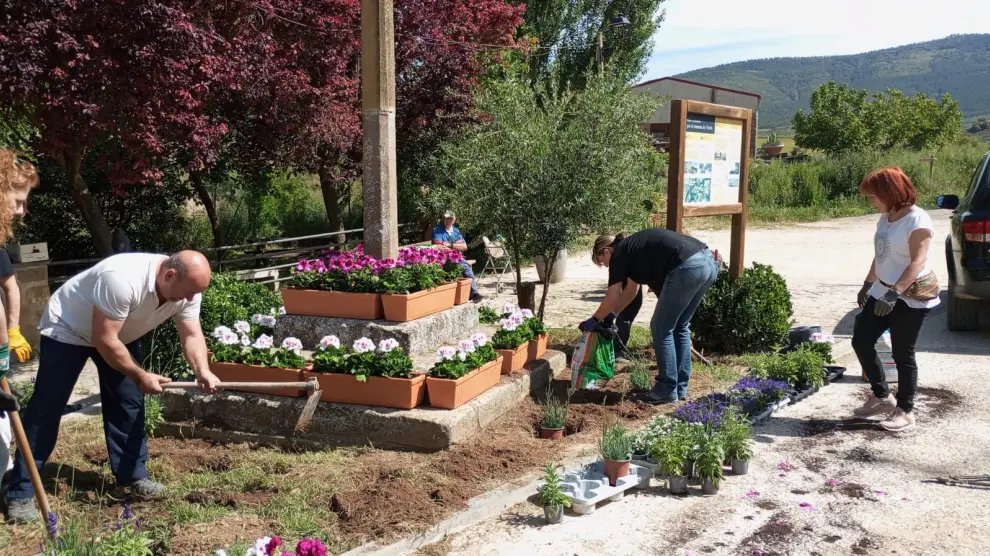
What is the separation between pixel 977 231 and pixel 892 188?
3.39 m

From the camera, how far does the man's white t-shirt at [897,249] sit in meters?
5.04

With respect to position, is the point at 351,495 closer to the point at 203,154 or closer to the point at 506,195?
the point at 506,195

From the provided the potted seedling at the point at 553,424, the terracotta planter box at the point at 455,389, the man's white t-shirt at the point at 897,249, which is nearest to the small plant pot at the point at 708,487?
the potted seedling at the point at 553,424

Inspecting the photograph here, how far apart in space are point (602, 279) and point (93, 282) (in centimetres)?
1011

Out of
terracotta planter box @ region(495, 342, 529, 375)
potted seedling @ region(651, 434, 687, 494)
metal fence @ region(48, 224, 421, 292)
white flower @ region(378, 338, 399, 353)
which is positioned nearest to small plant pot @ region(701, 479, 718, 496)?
potted seedling @ region(651, 434, 687, 494)

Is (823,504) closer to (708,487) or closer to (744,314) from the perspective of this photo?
(708,487)

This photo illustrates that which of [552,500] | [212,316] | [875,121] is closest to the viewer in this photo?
[552,500]

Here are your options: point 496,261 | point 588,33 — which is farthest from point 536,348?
point 588,33

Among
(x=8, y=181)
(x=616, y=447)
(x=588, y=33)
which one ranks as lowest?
(x=616, y=447)

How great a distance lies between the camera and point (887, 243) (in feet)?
17.0

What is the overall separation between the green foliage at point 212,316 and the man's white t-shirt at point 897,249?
4.90 m

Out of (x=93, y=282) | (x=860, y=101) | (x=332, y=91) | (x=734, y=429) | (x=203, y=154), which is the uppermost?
(x=860, y=101)

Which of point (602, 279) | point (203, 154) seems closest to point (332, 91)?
point (203, 154)

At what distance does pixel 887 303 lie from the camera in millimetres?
5094
